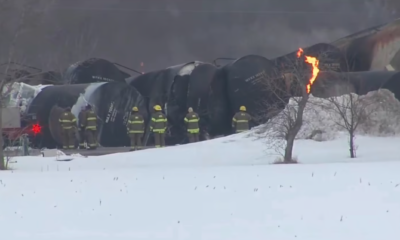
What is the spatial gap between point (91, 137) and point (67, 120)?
94 cm

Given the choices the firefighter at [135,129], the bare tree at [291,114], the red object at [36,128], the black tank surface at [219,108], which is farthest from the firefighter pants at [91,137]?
the bare tree at [291,114]

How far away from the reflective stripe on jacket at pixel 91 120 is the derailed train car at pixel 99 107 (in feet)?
2.81

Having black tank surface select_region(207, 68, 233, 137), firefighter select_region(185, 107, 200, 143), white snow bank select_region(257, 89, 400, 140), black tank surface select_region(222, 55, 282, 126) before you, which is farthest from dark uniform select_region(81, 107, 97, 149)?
white snow bank select_region(257, 89, 400, 140)

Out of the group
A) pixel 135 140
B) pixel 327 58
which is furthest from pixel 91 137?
pixel 327 58

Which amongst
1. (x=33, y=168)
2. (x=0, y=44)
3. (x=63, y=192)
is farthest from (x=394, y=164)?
(x=0, y=44)

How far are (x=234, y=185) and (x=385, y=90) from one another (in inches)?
458

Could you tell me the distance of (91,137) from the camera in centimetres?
2352

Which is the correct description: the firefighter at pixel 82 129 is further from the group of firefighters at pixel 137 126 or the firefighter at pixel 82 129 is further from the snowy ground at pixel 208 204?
the snowy ground at pixel 208 204

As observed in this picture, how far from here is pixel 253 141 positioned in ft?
65.8

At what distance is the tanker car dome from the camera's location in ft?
91.5

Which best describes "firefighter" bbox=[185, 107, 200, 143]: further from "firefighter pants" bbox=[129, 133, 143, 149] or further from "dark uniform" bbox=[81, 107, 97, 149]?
"dark uniform" bbox=[81, 107, 97, 149]

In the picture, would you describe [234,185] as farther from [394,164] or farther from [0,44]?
[0,44]

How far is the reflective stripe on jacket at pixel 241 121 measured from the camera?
74.9 feet

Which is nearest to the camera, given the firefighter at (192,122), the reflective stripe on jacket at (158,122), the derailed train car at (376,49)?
the reflective stripe on jacket at (158,122)
